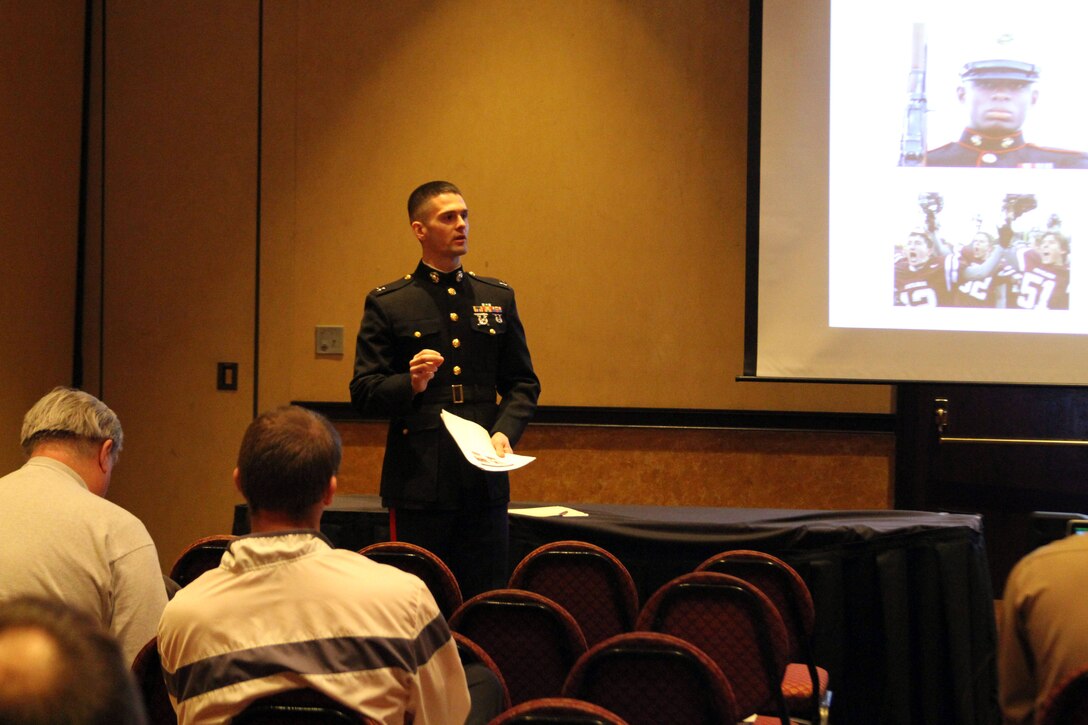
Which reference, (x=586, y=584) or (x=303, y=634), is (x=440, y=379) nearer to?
(x=586, y=584)

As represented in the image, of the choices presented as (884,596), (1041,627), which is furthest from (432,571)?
(884,596)

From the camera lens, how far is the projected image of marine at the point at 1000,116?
456cm

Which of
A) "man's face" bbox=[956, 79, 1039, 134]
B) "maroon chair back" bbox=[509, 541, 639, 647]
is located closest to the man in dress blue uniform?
"maroon chair back" bbox=[509, 541, 639, 647]

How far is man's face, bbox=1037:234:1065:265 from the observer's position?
4543 mm

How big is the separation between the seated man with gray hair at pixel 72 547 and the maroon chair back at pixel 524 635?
2.09 feet

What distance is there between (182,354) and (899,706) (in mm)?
3935

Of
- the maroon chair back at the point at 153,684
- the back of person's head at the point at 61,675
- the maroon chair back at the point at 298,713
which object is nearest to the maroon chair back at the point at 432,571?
the maroon chair back at the point at 153,684

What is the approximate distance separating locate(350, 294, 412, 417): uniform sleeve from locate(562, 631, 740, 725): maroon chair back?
134 cm

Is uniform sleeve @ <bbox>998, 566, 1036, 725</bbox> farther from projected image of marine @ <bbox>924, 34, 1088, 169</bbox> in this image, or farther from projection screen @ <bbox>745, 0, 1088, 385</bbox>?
projected image of marine @ <bbox>924, 34, 1088, 169</bbox>

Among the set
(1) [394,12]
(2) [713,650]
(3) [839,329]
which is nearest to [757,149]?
(3) [839,329]

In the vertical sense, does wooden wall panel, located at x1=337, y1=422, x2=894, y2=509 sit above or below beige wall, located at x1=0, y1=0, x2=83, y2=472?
below

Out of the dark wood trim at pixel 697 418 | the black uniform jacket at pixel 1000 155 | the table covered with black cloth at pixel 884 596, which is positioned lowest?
the table covered with black cloth at pixel 884 596

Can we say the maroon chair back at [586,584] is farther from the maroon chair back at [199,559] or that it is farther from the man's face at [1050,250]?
the man's face at [1050,250]

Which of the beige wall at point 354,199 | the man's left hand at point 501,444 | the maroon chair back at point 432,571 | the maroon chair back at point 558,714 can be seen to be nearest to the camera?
the maroon chair back at point 558,714
